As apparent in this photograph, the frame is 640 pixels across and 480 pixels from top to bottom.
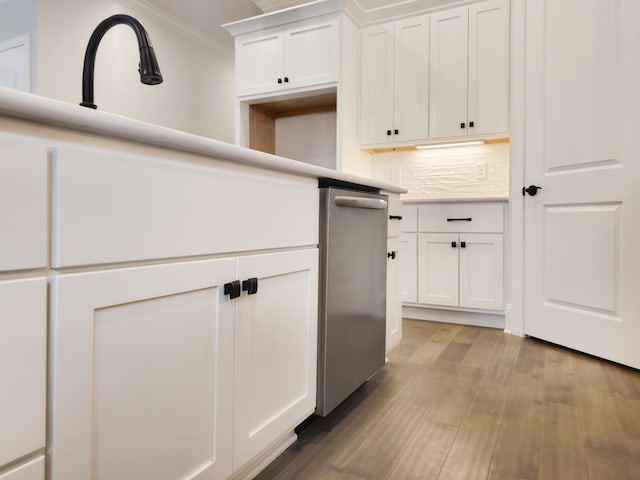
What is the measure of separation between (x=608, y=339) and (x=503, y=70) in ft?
5.91

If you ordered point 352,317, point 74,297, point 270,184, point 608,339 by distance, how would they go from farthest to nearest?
point 608,339 → point 352,317 → point 270,184 → point 74,297

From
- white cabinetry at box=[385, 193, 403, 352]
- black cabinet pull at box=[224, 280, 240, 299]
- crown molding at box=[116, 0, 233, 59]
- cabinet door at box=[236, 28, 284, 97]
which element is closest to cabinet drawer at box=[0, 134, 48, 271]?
black cabinet pull at box=[224, 280, 240, 299]

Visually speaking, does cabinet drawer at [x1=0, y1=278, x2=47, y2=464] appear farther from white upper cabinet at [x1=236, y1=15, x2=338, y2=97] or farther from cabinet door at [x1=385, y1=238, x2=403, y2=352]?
white upper cabinet at [x1=236, y1=15, x2=338, y2=97]

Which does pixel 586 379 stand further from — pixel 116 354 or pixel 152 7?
pixel 152 7

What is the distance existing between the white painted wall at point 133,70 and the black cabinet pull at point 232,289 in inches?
101

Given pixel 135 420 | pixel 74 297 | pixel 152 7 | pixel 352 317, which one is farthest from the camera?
pixel 152 7

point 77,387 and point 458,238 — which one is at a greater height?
point 458,238

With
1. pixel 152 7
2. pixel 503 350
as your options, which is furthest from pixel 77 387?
pixel 152 7

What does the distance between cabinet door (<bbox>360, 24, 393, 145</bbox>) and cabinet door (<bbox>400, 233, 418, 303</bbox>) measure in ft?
2.59

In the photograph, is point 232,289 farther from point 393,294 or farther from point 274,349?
point 393,294

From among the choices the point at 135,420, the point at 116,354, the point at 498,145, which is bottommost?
the point at 135,420

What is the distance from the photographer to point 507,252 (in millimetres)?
2754

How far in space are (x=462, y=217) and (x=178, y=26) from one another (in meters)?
2.94

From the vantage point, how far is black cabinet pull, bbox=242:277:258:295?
96 centimetres
